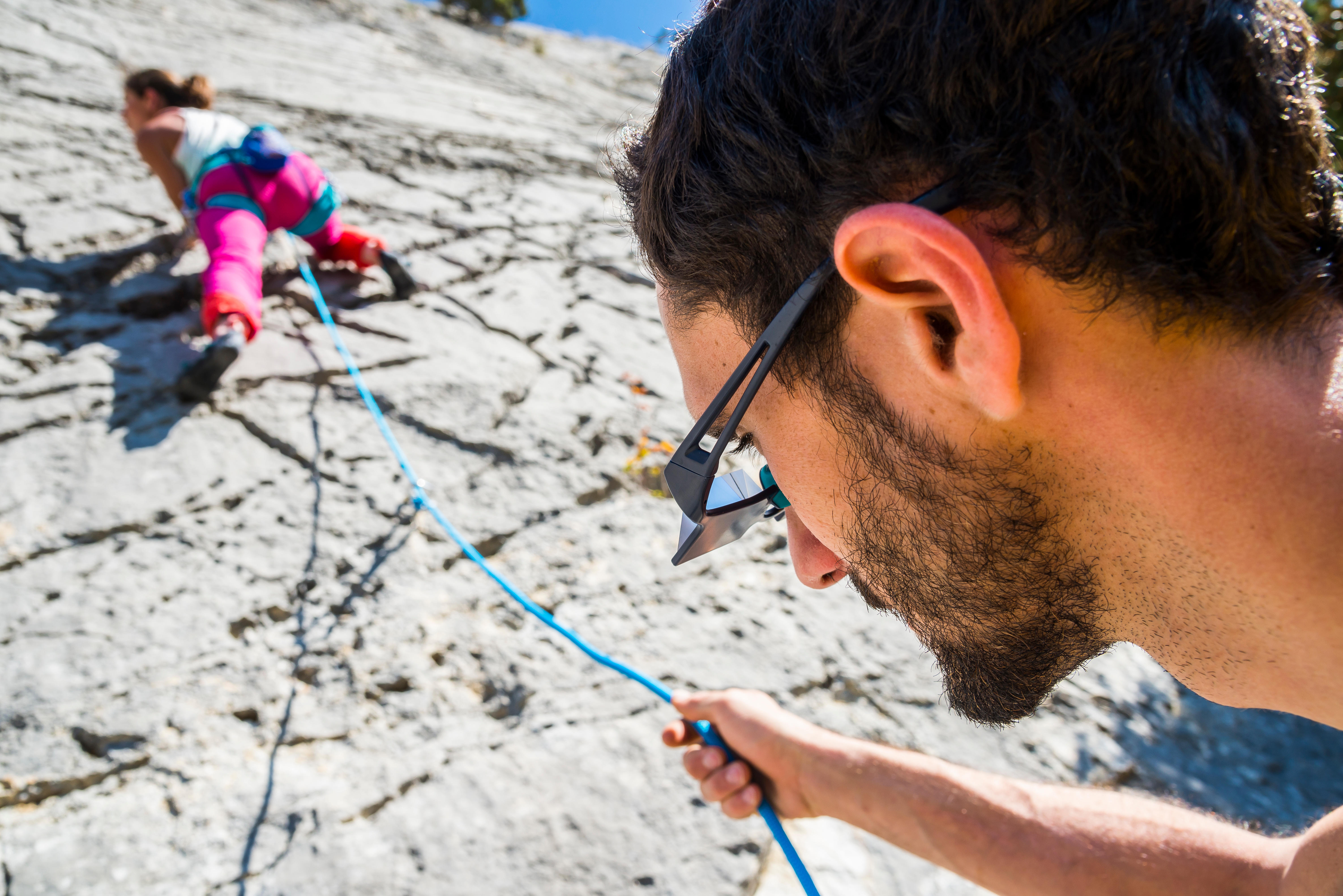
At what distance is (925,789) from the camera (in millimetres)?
1308

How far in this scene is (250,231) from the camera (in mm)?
2588

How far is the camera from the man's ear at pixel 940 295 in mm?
635

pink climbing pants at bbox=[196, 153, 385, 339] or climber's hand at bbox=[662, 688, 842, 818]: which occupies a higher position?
pink climbing pants at bbox=[196, 153, 385, 339]

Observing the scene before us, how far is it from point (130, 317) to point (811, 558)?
2678 millimetres

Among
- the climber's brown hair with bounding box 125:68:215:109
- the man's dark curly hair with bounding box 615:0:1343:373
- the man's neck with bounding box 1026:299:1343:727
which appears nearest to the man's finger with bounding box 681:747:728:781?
the man's neck with bounding box 1026:299:1343:727

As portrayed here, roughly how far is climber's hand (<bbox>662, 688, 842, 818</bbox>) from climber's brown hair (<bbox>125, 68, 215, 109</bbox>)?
3.40 metres

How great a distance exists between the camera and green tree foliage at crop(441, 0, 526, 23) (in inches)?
407

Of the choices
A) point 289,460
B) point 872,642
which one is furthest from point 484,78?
point 872,642

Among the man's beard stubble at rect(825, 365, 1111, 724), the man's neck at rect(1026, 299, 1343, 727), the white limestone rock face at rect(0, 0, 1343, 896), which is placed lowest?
the white limestone rock face at rect(0, 0, 1343, 896)

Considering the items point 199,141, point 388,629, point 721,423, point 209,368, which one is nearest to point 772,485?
point 721,423

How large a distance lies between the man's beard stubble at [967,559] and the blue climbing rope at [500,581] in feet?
1.50

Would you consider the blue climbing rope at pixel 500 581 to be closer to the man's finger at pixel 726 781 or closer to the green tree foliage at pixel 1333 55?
the man's finger at pixel 726 781

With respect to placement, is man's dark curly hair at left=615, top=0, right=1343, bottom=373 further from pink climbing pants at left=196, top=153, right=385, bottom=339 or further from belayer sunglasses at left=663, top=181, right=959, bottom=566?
pink climbing pants at left=196, top=153, right=385, bottom=339

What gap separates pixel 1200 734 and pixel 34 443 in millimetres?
3412
